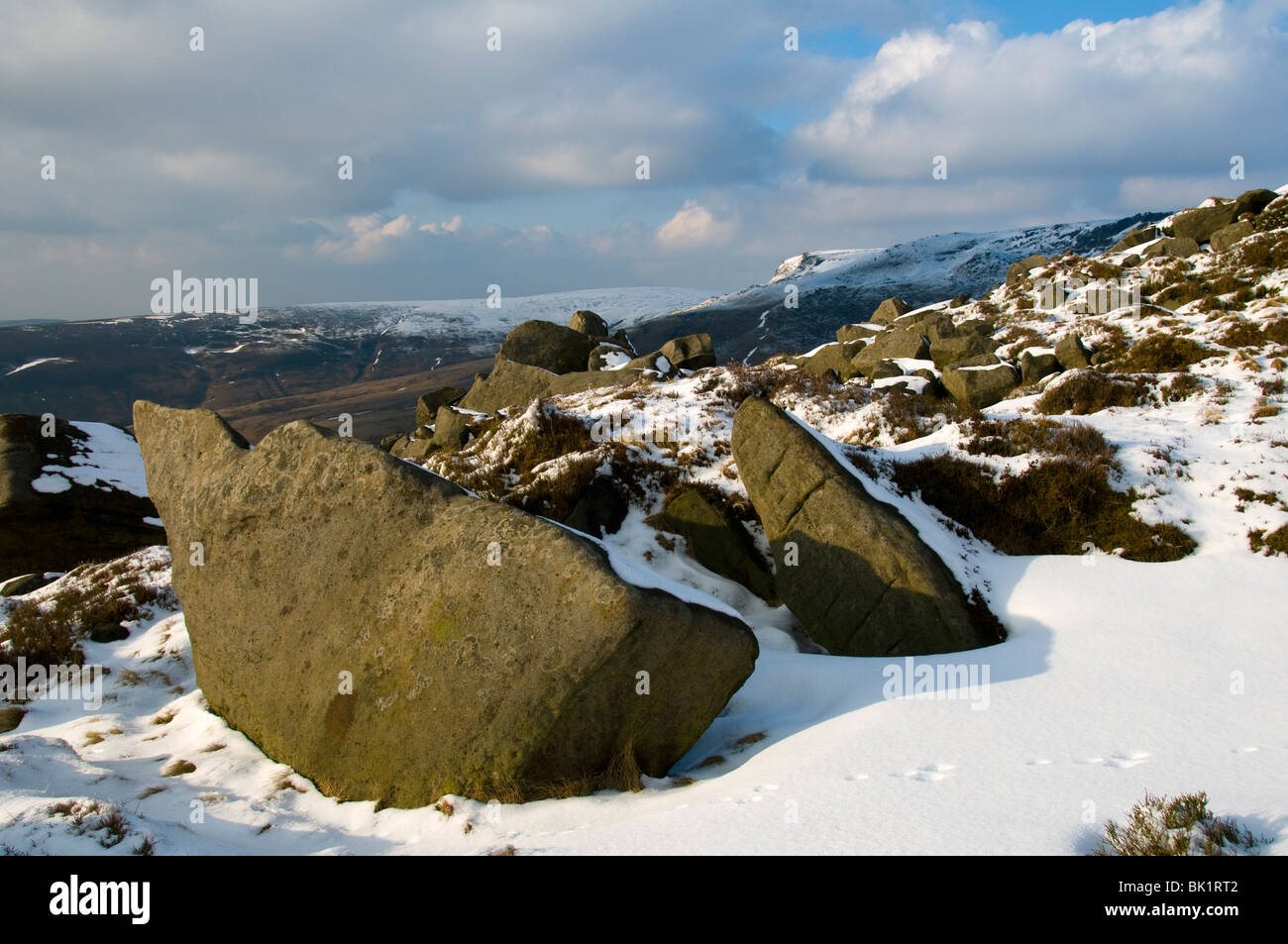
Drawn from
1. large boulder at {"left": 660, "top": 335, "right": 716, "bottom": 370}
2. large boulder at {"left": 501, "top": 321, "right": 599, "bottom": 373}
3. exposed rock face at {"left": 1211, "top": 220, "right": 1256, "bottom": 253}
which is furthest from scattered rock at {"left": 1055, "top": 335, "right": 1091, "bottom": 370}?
large boulder at {"left": 501, "top": 321, "right": 599, "bottom": 373}

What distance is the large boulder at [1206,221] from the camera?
35438mm

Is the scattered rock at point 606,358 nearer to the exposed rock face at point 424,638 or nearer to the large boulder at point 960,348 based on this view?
the large boulder at point 960,348

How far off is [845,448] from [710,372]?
24.4ft

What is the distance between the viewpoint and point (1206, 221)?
35875 mm

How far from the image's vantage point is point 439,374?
187500mm

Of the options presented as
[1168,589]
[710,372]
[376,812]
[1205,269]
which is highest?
[1205,269]

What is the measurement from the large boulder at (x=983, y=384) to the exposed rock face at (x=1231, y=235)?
757 inches

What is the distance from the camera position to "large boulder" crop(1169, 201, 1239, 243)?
116ft

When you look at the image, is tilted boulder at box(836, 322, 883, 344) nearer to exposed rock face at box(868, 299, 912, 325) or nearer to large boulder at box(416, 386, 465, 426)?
exposed rock face at box(868, 299, 912, 325)

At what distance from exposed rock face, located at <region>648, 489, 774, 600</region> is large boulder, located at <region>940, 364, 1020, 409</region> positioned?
462 inches

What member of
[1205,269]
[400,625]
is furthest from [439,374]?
[400,625]
